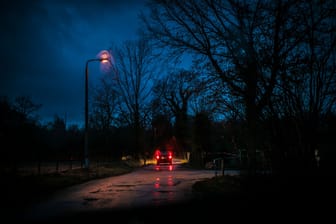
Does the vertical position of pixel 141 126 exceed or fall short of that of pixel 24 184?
it exceeds it

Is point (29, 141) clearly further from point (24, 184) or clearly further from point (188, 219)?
point (188, 219)

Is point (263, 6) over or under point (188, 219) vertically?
over

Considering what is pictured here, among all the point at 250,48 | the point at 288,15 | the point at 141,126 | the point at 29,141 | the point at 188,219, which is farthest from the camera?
the point at 141,126

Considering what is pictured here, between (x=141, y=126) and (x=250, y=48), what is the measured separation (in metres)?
42.7

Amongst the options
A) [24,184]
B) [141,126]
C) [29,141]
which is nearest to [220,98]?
[24,184]

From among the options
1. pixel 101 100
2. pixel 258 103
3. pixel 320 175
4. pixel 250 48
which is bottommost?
pixel 320 175

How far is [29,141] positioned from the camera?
37344 millimetres

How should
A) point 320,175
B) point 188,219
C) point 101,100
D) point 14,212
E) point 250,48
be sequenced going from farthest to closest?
point 101,100
point 250,48
point 14,212
point 320,175
point 188,219

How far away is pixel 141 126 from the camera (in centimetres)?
5456

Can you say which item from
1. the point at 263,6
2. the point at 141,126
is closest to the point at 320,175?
the point at 263,6

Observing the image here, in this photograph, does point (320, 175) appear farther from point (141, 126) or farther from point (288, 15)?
point (141, 126)

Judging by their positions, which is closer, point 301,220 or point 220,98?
point 301,220

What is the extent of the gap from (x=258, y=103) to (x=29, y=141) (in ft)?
99.1

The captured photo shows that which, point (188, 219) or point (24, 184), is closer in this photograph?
point (188, 219)
